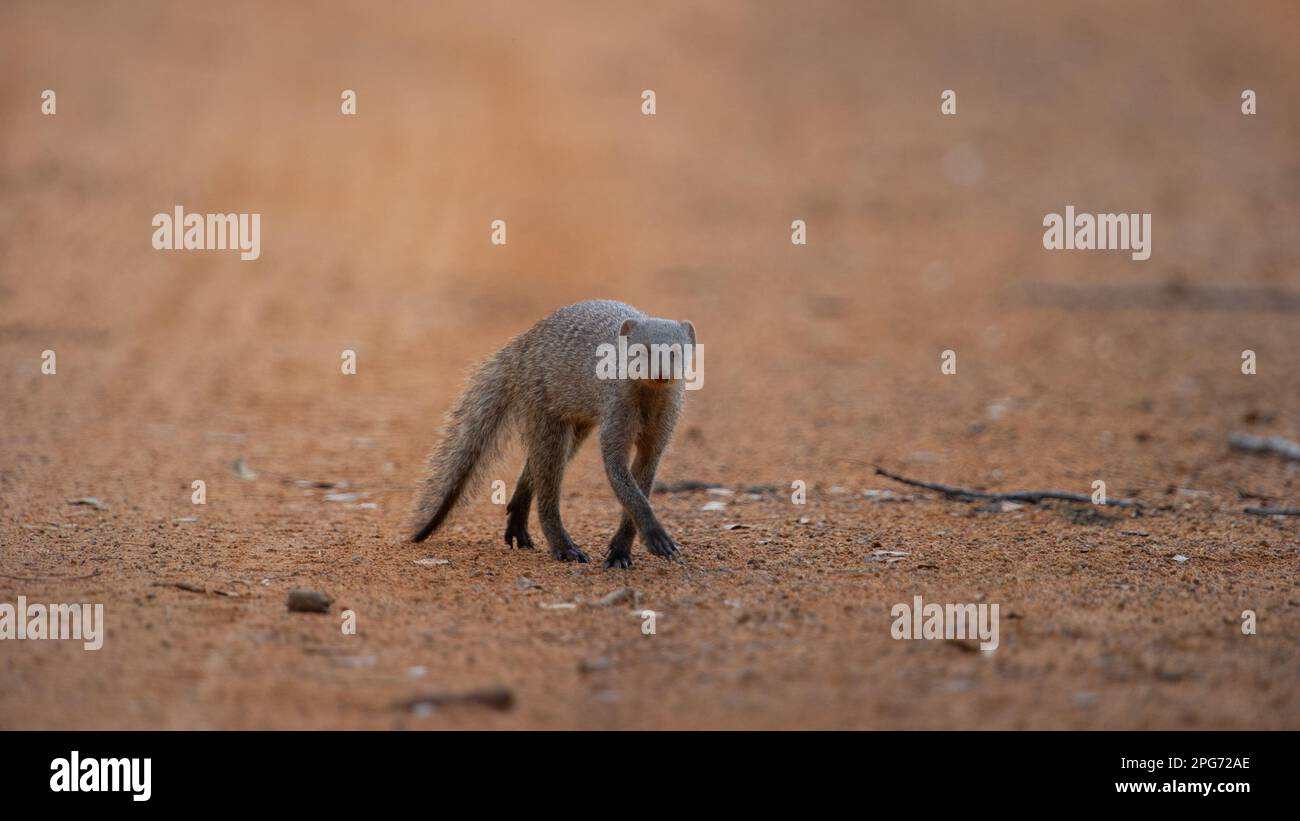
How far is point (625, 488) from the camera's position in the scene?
582cm

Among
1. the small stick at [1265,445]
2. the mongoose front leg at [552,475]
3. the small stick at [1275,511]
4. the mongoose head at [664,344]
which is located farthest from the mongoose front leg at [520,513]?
the small stick at [1265,445]

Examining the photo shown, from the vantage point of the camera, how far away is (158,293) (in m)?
Answer: 12.6

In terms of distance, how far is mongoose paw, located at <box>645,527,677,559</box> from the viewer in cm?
570

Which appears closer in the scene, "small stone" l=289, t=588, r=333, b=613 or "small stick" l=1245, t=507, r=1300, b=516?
"small stone" l=289, t=588, r=333, b=613

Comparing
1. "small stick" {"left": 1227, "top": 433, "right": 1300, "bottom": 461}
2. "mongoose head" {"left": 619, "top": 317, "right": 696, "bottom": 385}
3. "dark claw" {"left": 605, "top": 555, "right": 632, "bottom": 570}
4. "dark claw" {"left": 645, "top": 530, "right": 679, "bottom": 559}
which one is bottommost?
"dark claw" {"left": 605, "top": 555, "right": 632, "bottom": 570}

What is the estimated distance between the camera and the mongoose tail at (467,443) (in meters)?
6.34

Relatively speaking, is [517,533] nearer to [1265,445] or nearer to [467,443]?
[467,443]

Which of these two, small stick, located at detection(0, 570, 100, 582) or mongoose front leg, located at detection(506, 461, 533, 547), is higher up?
mongoose front leg, located at detection(506, 461, 533, 547)

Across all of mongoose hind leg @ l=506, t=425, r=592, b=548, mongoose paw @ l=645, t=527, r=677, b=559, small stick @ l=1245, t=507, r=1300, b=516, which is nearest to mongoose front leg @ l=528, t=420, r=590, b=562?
mongoose hind leg @ l=506, t=425, r=592, b=548

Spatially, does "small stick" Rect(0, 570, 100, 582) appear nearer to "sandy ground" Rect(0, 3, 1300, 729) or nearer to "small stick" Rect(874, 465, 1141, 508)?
"sandy ground" Rect(0, 3, 1300, 729)

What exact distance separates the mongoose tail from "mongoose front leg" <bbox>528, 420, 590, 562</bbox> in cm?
29

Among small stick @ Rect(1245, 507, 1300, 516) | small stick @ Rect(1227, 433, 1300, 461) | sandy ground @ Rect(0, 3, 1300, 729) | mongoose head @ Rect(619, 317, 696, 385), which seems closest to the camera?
sandy ground @ Rect(0, 3, 1300, 729)

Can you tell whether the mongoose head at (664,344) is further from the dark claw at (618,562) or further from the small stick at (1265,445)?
the small stick at (1265,445)

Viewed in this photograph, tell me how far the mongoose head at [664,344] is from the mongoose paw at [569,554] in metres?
0.90
